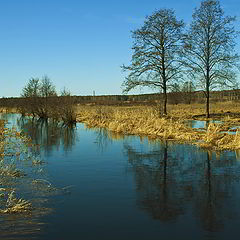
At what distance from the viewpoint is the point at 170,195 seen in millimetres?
7043

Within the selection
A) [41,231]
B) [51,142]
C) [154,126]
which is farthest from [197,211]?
[154,126]

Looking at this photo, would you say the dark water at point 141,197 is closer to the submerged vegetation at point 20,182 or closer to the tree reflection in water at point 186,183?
the tree reflection in water at point 186,183

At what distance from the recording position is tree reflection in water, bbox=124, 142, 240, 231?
5977mm

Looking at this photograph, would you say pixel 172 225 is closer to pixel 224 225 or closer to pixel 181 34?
pixel 224 225

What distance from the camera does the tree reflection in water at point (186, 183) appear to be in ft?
19.6

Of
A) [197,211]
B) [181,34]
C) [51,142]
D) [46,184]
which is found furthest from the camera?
[181,34]

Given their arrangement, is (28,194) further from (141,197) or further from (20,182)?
(141,197)

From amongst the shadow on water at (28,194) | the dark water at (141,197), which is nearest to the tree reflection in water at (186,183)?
the dark water at (141,197)

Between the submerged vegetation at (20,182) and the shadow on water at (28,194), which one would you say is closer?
the shadow on water at (28,194)

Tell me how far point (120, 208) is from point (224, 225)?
6.71 ft

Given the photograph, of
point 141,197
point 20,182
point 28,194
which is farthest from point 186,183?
point 20,182

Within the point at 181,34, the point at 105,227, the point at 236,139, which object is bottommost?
the point at 105,227

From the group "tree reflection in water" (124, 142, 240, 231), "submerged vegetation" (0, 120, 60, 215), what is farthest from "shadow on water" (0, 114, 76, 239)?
"tree reflection in water" (124, 142, 240, 231)

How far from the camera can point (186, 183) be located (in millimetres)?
7984
